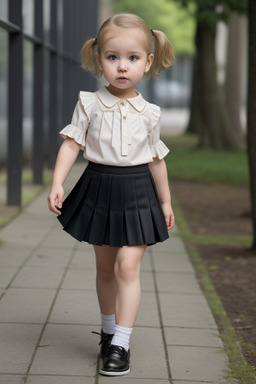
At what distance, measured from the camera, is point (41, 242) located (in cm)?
754

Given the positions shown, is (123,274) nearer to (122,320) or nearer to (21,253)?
(122,320)

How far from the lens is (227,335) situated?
4.75 metres

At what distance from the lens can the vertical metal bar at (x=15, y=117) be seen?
9711 millimetres

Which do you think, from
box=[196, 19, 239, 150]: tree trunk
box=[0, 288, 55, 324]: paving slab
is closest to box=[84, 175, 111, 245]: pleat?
box=[0, 288, 55, 324]: paving slab

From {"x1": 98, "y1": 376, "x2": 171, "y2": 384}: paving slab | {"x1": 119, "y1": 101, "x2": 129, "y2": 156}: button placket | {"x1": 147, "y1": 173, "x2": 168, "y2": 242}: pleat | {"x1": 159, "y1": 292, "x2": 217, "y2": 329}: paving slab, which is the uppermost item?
{"x1": 119, "y1": 101, "x2": 129, "y2": 156}: button placket

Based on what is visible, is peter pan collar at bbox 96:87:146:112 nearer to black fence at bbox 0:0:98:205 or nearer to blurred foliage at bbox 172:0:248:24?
black fence at bbox 0:0:98:205

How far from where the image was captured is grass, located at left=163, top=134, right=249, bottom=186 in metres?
15.1

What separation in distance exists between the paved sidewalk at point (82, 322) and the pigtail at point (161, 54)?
1.51m

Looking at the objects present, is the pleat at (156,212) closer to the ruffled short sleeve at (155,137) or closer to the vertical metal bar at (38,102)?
the ruffled short sleeve at (155,137)

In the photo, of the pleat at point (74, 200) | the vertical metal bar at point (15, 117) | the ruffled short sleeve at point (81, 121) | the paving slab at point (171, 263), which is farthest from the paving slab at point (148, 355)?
the vertical metal bar at point (15, 117)

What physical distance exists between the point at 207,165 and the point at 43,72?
5953mm

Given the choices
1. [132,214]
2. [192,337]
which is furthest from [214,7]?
[132,214]

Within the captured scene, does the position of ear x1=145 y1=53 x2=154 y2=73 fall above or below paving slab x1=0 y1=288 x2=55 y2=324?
above

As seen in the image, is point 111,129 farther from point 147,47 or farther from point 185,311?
point 185,311
